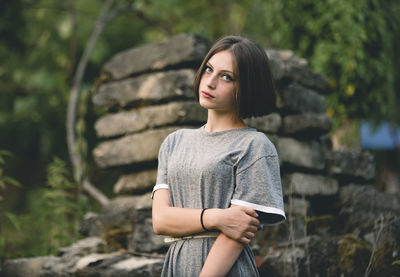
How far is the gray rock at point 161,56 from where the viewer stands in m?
3.68

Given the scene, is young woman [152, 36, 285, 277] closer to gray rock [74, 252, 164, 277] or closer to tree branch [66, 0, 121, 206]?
gray rock [74, 252, 164, 277]

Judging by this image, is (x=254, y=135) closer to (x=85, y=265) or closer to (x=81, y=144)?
(x=85, y=265)

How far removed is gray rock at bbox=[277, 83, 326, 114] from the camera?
13.4 feet

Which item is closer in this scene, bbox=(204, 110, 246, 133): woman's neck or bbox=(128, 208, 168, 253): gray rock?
bbox=(204, 110, 246, 133): woman's neck

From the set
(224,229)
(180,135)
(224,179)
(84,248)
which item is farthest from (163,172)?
(84,248)

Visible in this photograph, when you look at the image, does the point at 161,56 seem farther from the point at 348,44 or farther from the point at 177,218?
the point at 348,44

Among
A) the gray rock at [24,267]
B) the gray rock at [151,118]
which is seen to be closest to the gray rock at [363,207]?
the gray rock at [151,118]

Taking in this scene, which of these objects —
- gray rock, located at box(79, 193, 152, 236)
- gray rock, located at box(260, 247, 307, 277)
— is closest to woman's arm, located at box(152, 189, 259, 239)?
gray rock, located at box(260, 247, 307, 277)

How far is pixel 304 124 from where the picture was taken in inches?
160

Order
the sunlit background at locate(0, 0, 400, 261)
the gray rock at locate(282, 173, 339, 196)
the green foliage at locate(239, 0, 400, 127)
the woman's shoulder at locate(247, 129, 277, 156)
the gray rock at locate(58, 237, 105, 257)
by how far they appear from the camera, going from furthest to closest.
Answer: the green foliage at locate(239, 0, 400, 127) < the sunlit background at locate(0, 0, 400, 261) < the gray rock at locate(282, 173, 339, 196) < the gray rock at locate(58, 237, 105, 257) < the woman's shoulder at locate(247, 129, 277, 156)

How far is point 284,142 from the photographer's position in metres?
4.01

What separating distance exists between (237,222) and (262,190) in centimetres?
17

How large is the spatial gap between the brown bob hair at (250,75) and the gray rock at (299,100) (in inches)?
76.9

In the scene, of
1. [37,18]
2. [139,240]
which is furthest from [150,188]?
[37,18]
